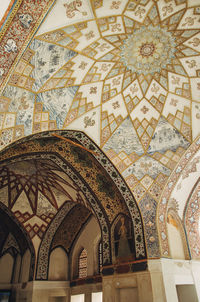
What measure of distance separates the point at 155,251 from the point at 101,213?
2308 millimetres

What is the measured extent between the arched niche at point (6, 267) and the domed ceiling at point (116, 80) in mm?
8067

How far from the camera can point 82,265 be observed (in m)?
10.6

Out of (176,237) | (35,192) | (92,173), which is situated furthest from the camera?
(35,192)

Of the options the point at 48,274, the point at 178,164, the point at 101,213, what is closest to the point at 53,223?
the point at 48,274

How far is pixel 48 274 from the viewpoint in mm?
10484

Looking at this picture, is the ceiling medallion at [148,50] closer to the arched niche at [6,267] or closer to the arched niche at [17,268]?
the arched niche at [17,268]

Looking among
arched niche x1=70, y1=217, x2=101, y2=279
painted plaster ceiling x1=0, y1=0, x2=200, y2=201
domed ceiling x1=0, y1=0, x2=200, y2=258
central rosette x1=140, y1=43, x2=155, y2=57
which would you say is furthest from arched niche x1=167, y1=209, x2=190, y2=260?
central rosette x1=140, y1=43, x2=155, y2=57

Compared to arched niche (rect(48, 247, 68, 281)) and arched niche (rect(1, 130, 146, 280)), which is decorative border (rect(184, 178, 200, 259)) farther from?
arched niche (rect(48, 247, 68, 281))

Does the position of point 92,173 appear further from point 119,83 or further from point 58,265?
point 58,265

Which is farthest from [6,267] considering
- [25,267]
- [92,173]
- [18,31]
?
[18,31]

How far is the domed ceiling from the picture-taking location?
502cm

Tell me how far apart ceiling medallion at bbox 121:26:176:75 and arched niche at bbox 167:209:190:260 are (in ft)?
14.8

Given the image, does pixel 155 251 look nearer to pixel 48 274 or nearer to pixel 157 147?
pixel 157 147

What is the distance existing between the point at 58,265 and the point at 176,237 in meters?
5.77
